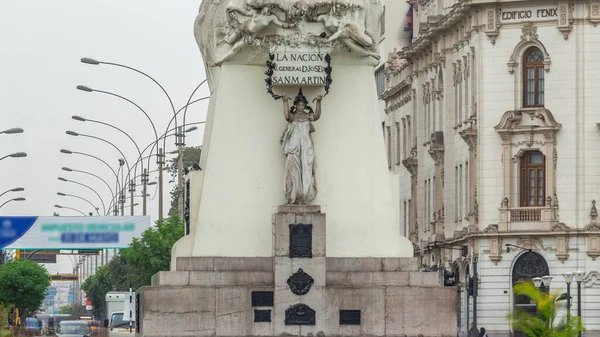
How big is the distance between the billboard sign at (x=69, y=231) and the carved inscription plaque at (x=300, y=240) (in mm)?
54745

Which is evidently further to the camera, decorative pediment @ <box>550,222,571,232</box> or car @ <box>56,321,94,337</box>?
decorative pediment @ <box>550,222,571,232</box>

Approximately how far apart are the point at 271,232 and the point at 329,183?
1.28 m

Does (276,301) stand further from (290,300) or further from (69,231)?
(69,231)

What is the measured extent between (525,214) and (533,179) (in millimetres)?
1544

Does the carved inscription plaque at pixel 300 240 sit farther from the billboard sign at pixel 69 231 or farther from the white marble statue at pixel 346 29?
the billboard sign at pixel 69 231

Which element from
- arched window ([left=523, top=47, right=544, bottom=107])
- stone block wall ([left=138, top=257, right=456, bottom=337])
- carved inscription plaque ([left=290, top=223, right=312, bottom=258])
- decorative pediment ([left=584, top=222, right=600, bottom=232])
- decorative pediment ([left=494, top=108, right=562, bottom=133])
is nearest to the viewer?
stone block wall ([left=138, top=257, right=456, bottom=337])

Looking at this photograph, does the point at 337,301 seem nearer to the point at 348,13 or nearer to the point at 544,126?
the point at 348,13

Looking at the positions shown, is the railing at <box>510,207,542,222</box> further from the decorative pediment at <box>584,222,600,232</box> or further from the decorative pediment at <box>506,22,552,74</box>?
the decorative pediment at <box>506,22,552,74</box>

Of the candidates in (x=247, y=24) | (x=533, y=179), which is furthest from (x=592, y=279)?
(x=247, y=24)

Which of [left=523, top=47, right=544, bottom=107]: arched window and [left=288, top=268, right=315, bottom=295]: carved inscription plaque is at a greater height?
[left=523, top=47, right=544, bottom=107]: arched window

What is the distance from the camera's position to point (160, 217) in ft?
247

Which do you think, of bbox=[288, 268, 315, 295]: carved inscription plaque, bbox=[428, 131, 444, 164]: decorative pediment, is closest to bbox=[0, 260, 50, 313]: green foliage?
bbox=[428, 131, 444, 164]: decorative pediment

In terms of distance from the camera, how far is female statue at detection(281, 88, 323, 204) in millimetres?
32750

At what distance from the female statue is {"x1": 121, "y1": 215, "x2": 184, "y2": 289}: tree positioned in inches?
1502
